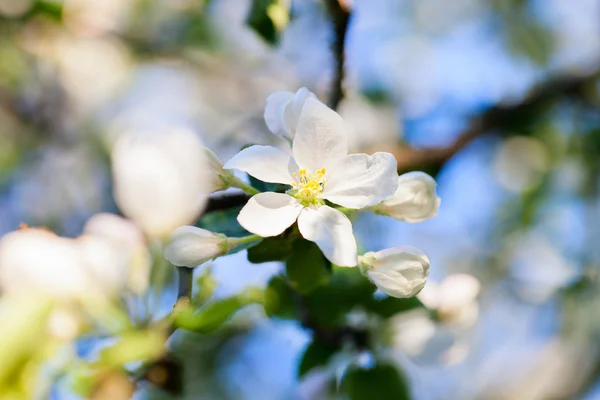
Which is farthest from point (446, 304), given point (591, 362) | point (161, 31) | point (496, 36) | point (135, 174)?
point (161, 31)

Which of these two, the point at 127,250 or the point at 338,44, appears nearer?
the point at 127,250

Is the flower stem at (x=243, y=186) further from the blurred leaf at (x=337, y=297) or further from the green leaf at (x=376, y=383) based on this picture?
the green leaf at (x=376, y=383)

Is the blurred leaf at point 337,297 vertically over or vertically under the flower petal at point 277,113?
under

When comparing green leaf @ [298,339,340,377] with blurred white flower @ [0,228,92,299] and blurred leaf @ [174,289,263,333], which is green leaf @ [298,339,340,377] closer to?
blurred leaf @ [174,289,263,333]

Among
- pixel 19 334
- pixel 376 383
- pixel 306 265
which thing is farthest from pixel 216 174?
pixel 376 383

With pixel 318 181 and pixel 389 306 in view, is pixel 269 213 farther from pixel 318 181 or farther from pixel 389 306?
pixel 389 306

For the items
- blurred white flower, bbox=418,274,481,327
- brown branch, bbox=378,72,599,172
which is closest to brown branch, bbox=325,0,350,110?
brown branch, bbox=378,72,599,172

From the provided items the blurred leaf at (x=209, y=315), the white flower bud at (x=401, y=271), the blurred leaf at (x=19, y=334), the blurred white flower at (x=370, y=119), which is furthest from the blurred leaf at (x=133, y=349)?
the blurred white flower at (x=370, y=119)
